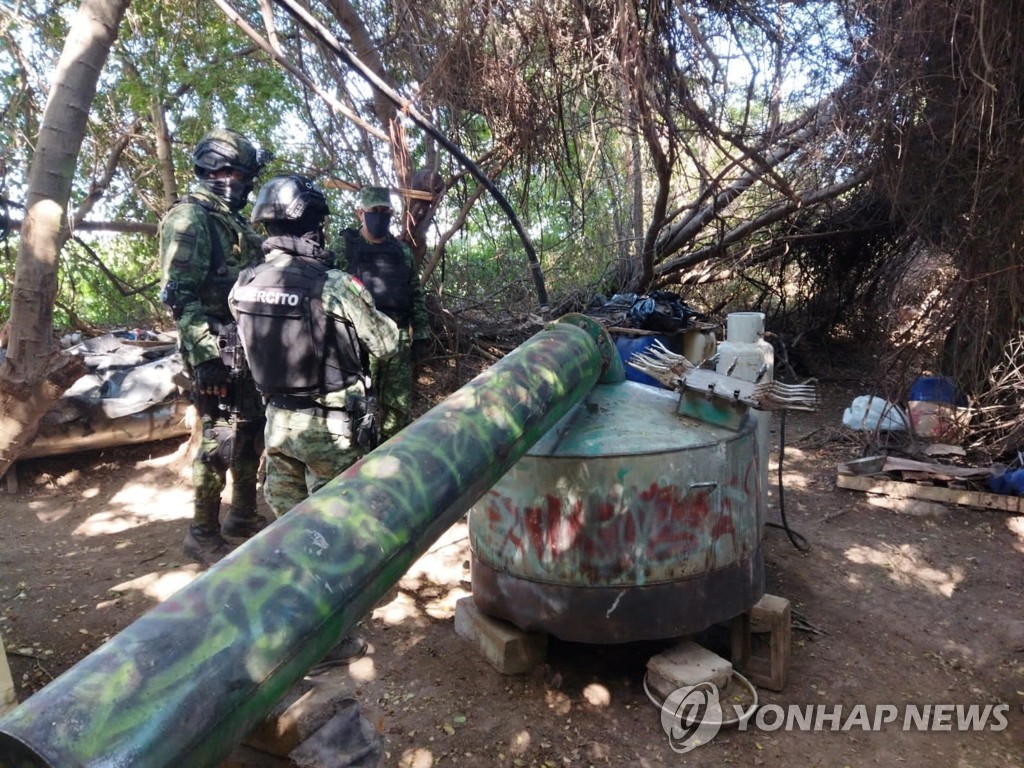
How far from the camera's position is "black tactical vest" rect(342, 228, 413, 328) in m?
4.87

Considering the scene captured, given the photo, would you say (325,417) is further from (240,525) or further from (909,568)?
(909,568)

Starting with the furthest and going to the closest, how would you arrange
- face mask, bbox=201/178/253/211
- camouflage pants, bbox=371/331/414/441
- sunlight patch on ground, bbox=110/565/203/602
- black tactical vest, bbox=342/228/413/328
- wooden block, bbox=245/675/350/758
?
black tactical vest, bbox=342/228/413/328
camouflage pants, bbox=371/331/414/441
face mask, bbox=201/178/253/211
sunlight patch on ground, bbox=110/565/203/602
wooden block, bbox=245/675/350/758

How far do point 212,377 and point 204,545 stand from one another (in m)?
1.02

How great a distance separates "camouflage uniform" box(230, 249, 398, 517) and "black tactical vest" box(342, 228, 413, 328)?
1.65 metres

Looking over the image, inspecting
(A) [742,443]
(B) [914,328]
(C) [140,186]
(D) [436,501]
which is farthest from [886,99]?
(C) [140,186]

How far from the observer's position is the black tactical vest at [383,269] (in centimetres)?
487

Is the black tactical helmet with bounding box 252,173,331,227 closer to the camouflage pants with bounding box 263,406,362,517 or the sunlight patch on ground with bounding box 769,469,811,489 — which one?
the camouflage pants with bounding box 263,406,362,517

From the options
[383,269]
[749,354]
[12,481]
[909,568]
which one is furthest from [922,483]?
[12,481]

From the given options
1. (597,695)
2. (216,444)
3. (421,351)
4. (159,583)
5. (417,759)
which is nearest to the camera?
(417,759)

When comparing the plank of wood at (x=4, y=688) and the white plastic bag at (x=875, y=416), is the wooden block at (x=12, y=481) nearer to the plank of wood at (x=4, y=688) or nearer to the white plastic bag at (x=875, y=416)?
the plank of wood at (x=4, y=688)

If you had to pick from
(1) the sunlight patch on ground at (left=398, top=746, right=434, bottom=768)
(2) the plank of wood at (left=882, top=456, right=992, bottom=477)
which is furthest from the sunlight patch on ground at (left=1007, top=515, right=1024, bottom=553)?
(1) the sunlight patch on ground at (left=398, top=746, right=434, bottom=768)

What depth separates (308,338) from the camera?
10.2 ft

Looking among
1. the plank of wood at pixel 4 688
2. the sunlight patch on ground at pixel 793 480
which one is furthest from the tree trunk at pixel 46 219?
the sunlight patch on ground at pixel 793 480

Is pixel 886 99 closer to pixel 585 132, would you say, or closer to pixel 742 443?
pixel 585 132
